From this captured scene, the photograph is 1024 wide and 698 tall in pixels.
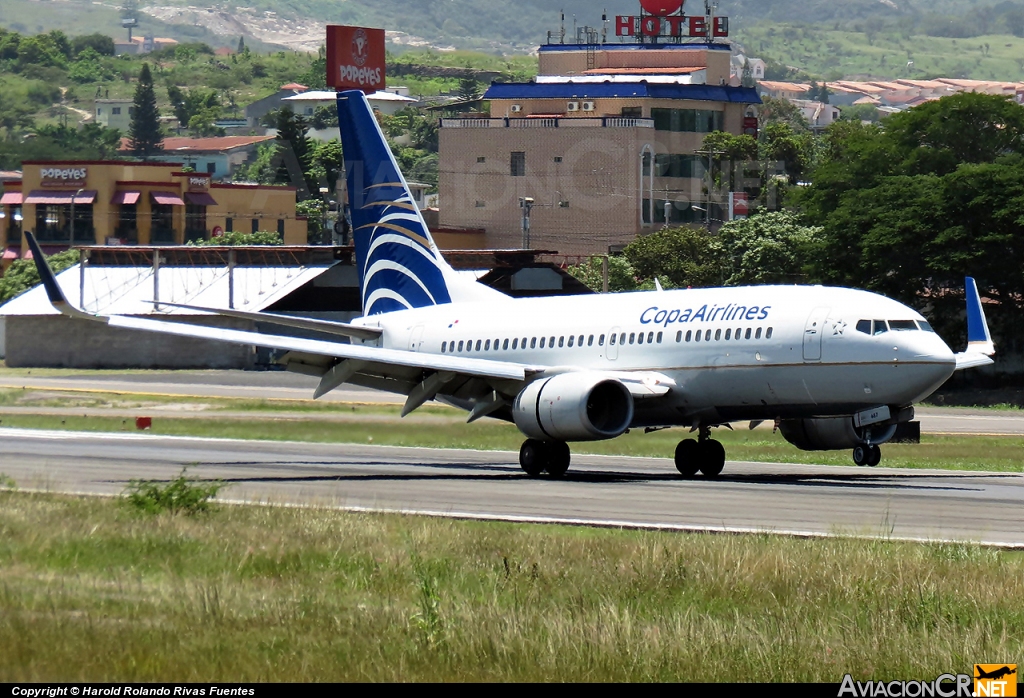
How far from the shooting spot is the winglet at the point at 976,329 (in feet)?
134

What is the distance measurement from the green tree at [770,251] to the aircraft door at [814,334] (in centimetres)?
6807

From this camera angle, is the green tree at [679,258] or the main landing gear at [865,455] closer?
the main landing gear at [865,455]

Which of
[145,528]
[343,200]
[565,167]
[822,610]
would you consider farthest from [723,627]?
[565,167]

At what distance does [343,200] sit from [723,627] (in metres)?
119

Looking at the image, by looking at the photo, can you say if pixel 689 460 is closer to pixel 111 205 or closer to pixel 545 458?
pixel 545 458

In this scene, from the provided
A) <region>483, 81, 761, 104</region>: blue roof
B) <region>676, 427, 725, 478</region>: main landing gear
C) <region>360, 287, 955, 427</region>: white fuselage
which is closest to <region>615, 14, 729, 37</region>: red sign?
<region>483, 81, 761, 104</region>: blue roof

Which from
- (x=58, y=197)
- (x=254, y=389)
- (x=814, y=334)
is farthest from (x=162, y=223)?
(x=814, y=334)

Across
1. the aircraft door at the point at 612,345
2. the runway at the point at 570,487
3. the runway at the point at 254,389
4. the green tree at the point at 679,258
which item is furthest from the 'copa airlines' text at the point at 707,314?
the green tree at the point at 679,258

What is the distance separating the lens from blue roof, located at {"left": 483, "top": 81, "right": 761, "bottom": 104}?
160750 millimetres

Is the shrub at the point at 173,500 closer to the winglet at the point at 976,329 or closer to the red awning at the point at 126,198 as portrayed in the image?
the winglet at the point at 976,329

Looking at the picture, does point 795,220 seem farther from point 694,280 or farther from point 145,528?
point 145,528

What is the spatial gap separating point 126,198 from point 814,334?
13272 centimetres

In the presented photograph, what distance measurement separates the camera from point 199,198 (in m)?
169

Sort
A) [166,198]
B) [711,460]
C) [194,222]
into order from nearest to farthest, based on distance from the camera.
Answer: [711,460] → [166,198] → [194,222]
